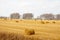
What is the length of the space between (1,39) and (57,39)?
8091 mm

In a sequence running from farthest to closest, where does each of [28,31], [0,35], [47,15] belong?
1. [47,15]
2. [28,31]
3. [0,35]

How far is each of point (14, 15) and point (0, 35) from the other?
456ft

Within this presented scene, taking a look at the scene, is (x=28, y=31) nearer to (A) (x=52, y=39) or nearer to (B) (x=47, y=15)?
(A) (x=52, y=39)

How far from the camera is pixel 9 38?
13.6 metres

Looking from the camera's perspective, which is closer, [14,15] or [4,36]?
[4,36]

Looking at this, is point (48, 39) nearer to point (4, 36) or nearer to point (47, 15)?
point (4, 36)

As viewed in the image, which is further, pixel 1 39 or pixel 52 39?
pixel 52 39

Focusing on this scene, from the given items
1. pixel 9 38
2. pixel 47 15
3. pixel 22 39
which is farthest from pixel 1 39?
pixel 47 15

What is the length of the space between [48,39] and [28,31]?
5136 millimetres

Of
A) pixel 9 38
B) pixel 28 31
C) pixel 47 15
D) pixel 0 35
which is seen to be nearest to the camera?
pixel 9 38

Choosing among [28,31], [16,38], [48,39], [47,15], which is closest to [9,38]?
[16,38]

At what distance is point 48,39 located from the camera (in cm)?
1986

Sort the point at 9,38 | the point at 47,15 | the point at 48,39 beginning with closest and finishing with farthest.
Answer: the point at 9,38 → the point at 48,39 → the point at 47,15

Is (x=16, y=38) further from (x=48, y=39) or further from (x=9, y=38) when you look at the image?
(x=48, y=39)
